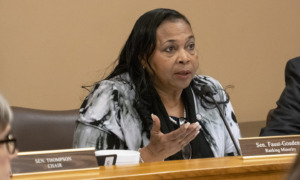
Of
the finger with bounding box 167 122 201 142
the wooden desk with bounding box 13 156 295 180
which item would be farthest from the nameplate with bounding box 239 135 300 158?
the finger with bounding box 167 122 201 142

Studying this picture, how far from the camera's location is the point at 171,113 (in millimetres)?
2715

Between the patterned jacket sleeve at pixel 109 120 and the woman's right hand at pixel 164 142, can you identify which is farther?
the patterned jacket sleeve at pixel 109 120

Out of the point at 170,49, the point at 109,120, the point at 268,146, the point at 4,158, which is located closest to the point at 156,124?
the point at 109,120

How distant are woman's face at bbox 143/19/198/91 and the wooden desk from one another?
854mm

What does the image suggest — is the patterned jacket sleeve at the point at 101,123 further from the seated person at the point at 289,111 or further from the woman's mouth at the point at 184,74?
the seated person at the point at 289,111

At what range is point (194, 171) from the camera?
162 cm

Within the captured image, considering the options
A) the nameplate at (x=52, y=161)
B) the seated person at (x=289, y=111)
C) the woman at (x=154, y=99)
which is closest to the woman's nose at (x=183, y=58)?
the woman at (x=154, y=99)

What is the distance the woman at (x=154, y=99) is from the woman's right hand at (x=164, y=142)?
0.24 metres

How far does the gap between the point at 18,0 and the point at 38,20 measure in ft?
0.67

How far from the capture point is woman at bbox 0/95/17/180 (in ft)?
3.12

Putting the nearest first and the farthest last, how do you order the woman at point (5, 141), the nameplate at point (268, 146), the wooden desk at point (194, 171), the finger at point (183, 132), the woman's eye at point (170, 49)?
the woman at point (5, 141)
the wooden desk at point (194, 171)
the nameplate at point (268, 146)
the finger at point (183, 132)
the woman's eye at point (170, 49)

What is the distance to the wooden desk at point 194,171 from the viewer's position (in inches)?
61.1

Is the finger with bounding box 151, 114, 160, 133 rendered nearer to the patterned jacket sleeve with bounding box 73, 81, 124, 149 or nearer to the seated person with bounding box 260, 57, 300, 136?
the patterned jacket sleeve with bounding box 73, 81, 124, 149

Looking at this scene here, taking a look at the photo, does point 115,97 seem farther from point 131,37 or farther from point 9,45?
point 9,45
